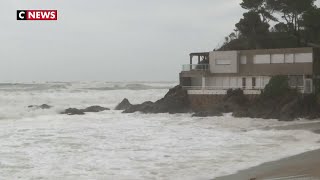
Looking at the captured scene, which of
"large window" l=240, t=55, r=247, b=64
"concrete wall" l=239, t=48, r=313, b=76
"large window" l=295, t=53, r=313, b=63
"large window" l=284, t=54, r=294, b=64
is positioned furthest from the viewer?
"large window" l=240, t=55, r=247, b=64

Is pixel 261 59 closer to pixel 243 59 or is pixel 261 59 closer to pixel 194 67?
pixel 243 59

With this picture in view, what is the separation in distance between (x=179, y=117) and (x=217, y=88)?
6.25 meters

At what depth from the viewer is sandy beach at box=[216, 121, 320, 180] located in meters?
13.3

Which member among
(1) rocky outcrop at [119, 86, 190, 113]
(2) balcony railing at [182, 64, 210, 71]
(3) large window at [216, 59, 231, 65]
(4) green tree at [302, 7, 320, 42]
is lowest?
(1) rocky outcrop at [119, 86, 190, 113]

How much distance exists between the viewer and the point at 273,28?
52875 millimetres

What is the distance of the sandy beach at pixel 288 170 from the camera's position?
13.3 metres

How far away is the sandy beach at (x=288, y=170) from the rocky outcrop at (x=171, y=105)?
24.1 metres

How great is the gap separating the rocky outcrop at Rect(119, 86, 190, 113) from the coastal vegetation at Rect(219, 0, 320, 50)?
898 centimetres

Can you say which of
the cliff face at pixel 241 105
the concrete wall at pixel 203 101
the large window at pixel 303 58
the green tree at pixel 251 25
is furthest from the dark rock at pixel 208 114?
the green tree at pixel 251 25

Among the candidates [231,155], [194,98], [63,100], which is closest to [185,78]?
[194,98]

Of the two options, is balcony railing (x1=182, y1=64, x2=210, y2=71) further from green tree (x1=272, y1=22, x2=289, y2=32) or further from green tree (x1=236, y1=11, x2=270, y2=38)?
green tree (x1=272, y1=22, x2=289, y2=32)

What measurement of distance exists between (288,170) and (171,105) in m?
27.3

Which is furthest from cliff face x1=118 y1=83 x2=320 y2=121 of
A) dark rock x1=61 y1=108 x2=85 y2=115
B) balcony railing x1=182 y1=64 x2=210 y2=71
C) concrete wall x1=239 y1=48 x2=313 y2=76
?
dark rock x1=61 y1=108 x2=85 y2=115

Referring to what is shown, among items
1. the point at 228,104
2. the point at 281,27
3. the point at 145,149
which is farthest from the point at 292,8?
the point at 145,149
